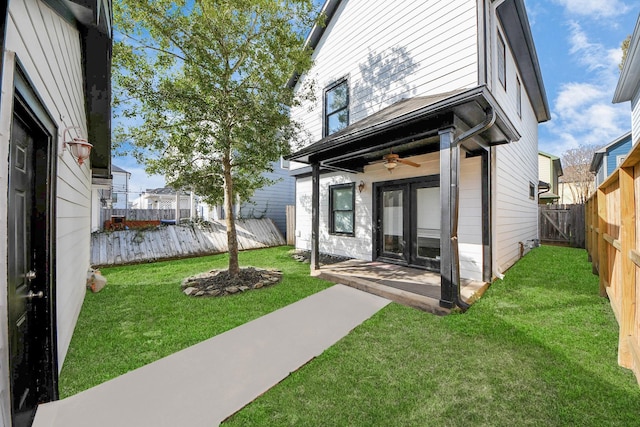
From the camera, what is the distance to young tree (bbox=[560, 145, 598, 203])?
64.1ft

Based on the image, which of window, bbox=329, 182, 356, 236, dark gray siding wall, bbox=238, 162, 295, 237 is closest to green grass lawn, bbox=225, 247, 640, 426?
window, bbox=329, 182, 356, 236

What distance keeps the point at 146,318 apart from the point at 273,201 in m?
8.73

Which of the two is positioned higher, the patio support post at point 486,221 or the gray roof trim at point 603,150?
the gray roof trim at point 603,150

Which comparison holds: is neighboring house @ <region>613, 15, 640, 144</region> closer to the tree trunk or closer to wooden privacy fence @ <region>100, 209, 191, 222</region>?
the tree trunk

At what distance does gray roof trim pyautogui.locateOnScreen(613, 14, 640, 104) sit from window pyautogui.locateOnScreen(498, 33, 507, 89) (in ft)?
7.29

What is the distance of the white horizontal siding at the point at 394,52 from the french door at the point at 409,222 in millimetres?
1958

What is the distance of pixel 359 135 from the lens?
439 centimetres

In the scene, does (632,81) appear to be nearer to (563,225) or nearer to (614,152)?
(563,225)

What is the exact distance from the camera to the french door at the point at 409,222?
5316 mm

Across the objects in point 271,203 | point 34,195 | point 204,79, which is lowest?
point 34,195

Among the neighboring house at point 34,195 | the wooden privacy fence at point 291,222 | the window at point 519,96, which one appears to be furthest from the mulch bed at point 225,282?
the window at point 519,96

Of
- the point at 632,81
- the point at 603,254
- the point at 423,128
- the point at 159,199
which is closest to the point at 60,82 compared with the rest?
the point at 423,128

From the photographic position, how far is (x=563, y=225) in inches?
421

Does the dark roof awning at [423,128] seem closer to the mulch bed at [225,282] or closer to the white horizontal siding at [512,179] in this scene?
the white horizontal siding at [512,179]
